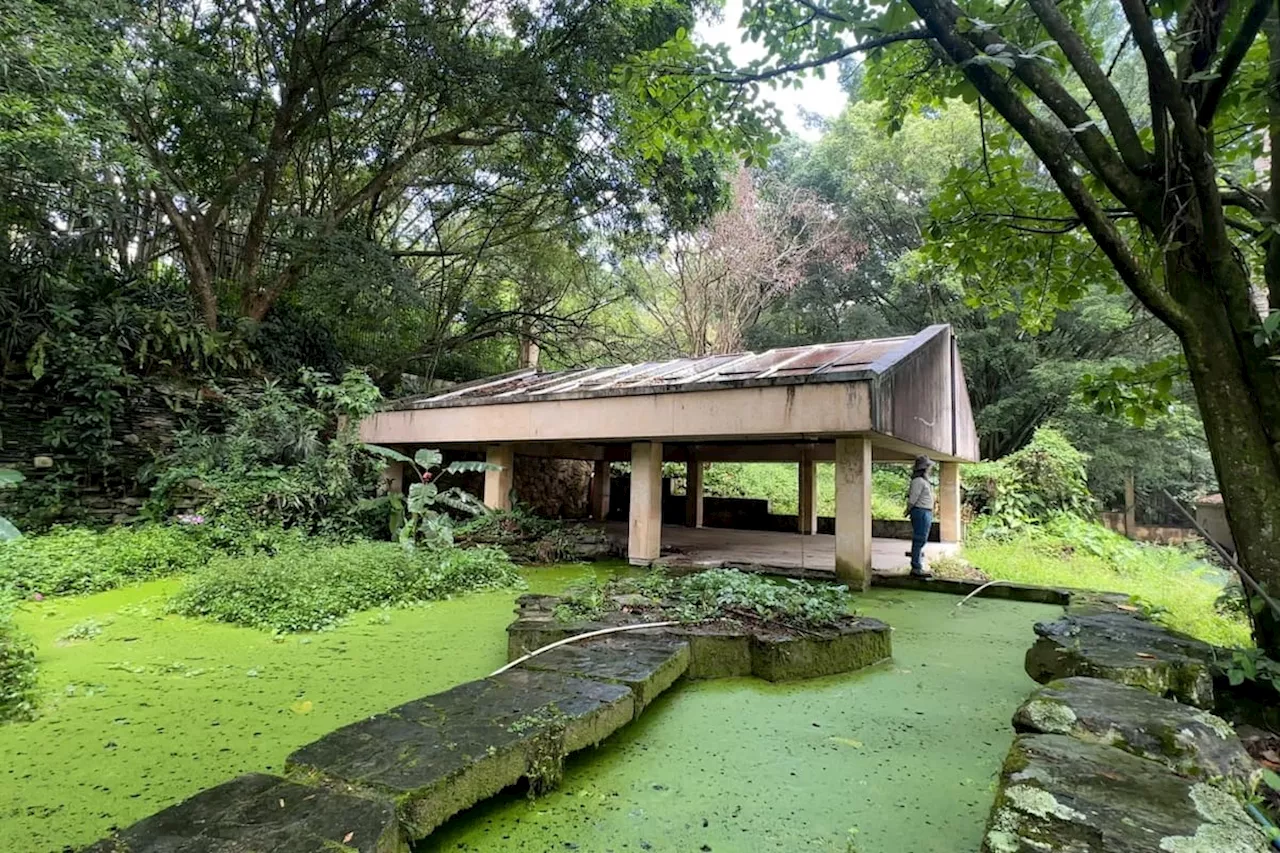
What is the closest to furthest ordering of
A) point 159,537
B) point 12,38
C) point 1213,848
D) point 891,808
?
point 1213,848, point 891,808, point 12,38, point 159,537

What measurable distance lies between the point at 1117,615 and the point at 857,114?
53.5 feet

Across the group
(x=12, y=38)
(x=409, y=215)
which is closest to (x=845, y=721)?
(x=12, y=38)

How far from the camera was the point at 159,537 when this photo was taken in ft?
22.7

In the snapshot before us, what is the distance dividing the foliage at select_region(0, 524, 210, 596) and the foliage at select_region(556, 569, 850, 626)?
15.2ft

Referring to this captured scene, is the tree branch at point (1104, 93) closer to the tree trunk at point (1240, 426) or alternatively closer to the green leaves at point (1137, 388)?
the tree trunk at point (1240, 426)

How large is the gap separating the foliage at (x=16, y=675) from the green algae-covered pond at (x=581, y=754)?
9 cm

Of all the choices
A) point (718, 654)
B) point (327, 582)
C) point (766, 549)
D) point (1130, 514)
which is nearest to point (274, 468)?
point (327, 582)

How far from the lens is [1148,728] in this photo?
1.97 metres

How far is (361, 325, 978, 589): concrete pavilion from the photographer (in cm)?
583

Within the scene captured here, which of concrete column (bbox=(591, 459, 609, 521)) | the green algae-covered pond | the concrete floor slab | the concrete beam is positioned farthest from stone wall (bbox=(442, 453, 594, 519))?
the green algae-covered pond

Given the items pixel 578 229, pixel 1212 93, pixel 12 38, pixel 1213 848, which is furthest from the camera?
pixel 578 229

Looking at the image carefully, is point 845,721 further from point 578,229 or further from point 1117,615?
point 578,229

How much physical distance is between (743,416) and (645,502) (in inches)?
77.4

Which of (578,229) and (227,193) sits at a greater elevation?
(578,229)
